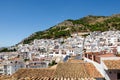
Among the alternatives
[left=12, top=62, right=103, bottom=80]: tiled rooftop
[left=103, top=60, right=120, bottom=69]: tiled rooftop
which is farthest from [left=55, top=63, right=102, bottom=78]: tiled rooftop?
[left=103, top=60, right=120, bottom=69]: tiled rooftop

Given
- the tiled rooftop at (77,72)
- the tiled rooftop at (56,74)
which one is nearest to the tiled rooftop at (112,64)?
the tiled rooftop at (56,74)

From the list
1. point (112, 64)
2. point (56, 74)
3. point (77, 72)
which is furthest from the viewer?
point (77, 72)

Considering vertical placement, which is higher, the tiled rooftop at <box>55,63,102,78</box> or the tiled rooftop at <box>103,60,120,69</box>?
the tiled rooftop at <box>103,60,120,69</box>

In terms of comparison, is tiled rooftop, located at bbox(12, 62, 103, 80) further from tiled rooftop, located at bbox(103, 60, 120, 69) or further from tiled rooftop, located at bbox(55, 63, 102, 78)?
tiled rooftop, located at bbox(103, 60, 120, 69)

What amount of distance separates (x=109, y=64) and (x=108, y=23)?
152892 mm

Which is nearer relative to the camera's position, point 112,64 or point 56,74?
Answer: point 112,64

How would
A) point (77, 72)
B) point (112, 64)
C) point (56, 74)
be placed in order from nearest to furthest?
point (112, 64) → point (56, 74) → point (77, 72)

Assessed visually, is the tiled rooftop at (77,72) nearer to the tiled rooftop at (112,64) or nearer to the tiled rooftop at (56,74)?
the tiled rooftop at (56,74)

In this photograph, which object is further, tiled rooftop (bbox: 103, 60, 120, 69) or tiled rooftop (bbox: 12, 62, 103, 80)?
tiled rooftop (bbox: 103, 60, 120, 69)

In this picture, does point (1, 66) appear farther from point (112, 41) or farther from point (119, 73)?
point (119, 73)

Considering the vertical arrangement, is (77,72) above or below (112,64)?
below

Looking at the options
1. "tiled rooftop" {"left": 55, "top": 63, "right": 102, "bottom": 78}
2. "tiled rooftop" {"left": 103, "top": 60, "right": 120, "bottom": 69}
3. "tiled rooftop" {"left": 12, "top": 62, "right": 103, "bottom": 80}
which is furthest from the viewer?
"tiled rooftop" {"left": 55, "top": 63, "right": 102, "bottom": 78}

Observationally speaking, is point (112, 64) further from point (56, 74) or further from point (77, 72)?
point (56, 74)

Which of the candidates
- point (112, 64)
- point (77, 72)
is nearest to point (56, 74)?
point (77, 72)
